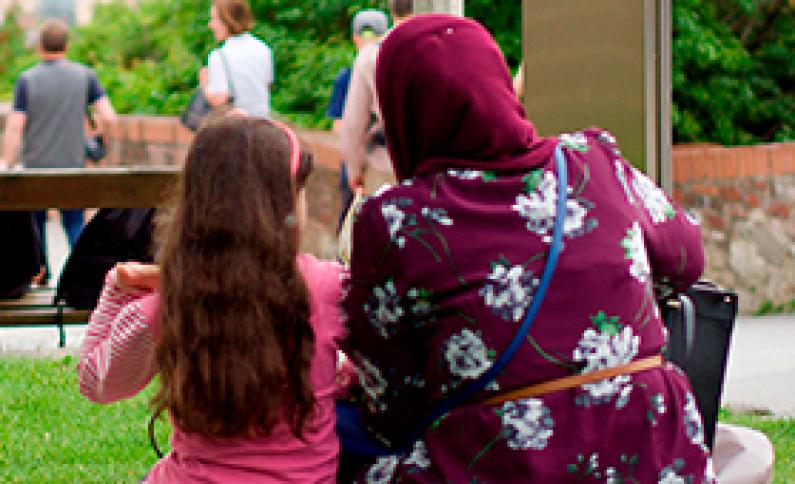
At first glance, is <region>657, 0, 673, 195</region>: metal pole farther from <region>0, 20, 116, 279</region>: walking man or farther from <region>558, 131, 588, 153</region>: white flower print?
<region>0, 20, 116, 279</region>: walking man

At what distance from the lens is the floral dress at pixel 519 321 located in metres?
2.62

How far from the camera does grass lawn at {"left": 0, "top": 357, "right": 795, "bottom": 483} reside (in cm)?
498

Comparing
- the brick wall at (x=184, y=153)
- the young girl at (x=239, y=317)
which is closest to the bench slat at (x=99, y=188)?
the brick wall at (x=184, y=153)

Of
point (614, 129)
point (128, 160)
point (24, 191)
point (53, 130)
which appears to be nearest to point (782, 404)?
point (614, 129)

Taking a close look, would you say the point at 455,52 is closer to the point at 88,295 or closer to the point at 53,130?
the point at 88,295

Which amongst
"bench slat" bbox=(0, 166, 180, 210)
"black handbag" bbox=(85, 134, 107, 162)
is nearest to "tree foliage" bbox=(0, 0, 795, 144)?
"bench slat" bbox=(0, 166, 180, 210)

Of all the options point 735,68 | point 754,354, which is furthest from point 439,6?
point 735,68

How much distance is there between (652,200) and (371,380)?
67 cm

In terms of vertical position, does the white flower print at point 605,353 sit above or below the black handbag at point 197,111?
above

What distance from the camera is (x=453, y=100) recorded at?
2.63 metres

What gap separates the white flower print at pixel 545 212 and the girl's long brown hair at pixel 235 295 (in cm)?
45

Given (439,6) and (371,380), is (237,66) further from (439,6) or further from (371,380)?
(371,380)

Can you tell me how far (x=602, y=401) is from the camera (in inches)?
104

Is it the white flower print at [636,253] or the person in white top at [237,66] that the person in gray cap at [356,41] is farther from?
the white flower print at [636,253]
